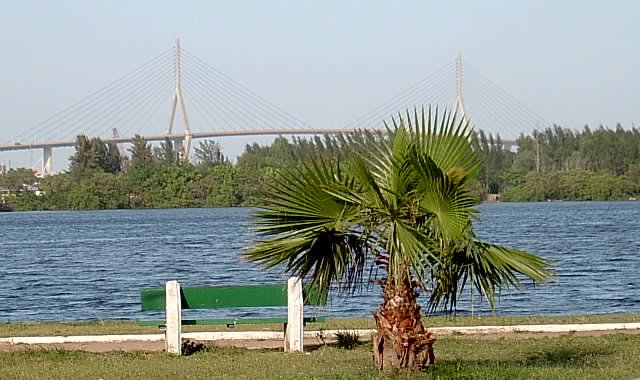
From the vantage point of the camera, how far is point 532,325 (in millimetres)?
15617

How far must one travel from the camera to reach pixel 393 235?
10.4m

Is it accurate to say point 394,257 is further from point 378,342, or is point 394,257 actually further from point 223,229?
point 223,229

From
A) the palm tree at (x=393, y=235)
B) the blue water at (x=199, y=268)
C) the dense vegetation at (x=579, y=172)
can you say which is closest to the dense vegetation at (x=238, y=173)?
the dense vegetation at (x=579, y=172)

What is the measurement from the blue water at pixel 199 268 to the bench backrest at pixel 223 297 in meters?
0.78

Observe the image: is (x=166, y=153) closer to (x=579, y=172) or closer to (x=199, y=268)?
(x=579, y=172)

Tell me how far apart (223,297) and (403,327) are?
3586 millimetres

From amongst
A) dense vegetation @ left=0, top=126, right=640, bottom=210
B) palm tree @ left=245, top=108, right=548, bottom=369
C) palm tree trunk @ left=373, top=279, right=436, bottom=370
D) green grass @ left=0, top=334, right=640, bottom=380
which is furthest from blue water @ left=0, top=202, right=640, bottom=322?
dense vegetation @ left=0, top=126, right=640, bottom=210

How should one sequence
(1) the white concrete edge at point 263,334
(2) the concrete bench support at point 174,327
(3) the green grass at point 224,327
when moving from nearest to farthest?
(2) the concrete bench support at point 174,327 → (1) the white concrete edge at point 263,334 → (3) the green grass at point 224,327

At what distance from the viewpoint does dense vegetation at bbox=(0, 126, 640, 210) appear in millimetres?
121000

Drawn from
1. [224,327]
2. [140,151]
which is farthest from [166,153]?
[224,327]

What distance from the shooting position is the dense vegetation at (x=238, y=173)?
397ft

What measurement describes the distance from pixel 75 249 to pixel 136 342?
45886 mm

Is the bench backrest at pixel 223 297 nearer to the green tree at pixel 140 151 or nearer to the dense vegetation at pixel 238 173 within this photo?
the dense vegetation at pixel 238 173

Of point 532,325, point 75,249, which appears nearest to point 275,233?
point 532,325
